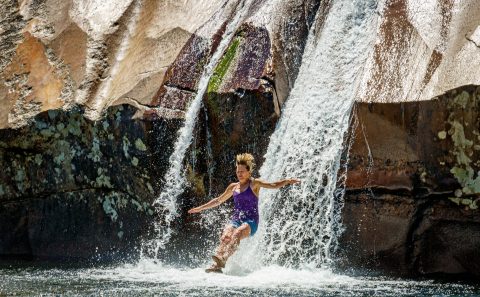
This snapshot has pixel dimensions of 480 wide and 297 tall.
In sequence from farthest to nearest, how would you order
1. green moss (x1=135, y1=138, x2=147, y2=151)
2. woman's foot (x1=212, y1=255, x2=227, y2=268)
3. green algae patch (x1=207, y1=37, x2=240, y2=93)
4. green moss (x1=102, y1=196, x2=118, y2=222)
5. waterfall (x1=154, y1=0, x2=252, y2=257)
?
green moss (x1=102, y1=196, x2=118, y2=222) < green moss (x1=135, y1=138, x2=147, y2=151) < waterfall (x1=154, y1=0, x2=252, y2=257) < green algae patch (x1=207, y1=37, x2=240, y2=93) < woman's foot (x1=212, y1=255, x2=227, y2=268)

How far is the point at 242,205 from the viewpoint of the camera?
929 cm

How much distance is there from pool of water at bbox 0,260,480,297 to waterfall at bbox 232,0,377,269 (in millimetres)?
326

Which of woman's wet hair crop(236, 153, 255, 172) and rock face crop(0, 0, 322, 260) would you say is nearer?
woman's wet hair crop(236, 153, 255, 172)

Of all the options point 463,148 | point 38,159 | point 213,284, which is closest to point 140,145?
point 38,159

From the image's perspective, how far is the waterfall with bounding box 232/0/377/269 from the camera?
964 centimetres

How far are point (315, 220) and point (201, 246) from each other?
1.60m

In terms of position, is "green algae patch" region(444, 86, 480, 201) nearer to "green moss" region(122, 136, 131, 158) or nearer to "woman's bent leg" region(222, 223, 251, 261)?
"woman's bent leg" region(222, 223, 251, 261)

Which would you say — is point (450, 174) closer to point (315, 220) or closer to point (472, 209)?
point (472, 209)

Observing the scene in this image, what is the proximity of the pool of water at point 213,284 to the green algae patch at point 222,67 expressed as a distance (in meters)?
2.14

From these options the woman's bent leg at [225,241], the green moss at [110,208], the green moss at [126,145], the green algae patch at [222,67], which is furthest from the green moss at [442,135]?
the green moss at [110,208]

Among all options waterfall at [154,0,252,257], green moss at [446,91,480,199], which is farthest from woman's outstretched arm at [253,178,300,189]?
green moss at [446,91,480,199]

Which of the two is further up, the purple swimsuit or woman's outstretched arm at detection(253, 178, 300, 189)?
woman's outstretched arm at detection(253, 178, 300, 189)

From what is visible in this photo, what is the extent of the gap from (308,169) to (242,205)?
955mm

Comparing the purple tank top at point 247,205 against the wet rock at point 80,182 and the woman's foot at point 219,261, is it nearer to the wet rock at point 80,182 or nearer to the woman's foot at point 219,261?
the woman's foot at point 219,261
